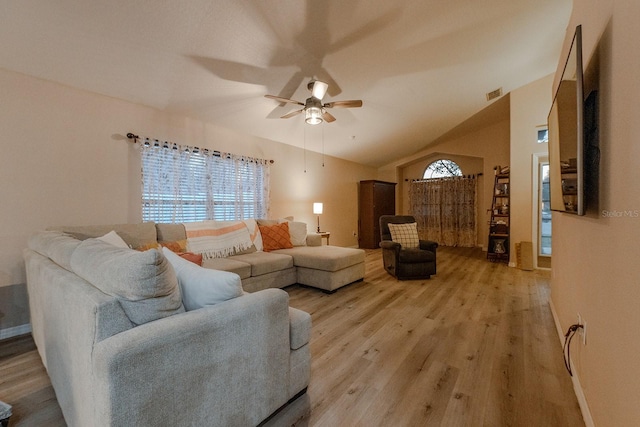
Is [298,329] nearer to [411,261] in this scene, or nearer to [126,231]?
[126,231]

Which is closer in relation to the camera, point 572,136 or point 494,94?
point 572,136

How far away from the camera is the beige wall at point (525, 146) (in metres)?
4.28

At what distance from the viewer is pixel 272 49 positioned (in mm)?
2518

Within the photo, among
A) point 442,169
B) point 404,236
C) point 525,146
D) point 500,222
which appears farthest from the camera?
point 442,169

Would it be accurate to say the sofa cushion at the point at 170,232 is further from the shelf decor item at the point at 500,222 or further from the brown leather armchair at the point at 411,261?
A: the shelf decor item at the point at 500,222

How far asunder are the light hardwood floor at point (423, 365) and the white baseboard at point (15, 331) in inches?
4.9

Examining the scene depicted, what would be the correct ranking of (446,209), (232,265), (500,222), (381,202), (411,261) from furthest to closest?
(446,209) → (381,202) → (500,222) → (411,261) → (232,265)

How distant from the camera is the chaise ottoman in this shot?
3.27 meters

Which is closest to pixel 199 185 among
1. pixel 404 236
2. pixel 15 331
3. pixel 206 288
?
pixel 15 331

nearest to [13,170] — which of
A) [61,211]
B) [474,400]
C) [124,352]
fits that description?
[61,211]

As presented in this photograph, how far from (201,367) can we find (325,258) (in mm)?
2328

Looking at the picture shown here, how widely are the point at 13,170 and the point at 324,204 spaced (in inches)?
182

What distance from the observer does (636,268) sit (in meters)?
0.83

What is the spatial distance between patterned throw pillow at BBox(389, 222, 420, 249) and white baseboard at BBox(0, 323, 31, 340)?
431 cm
